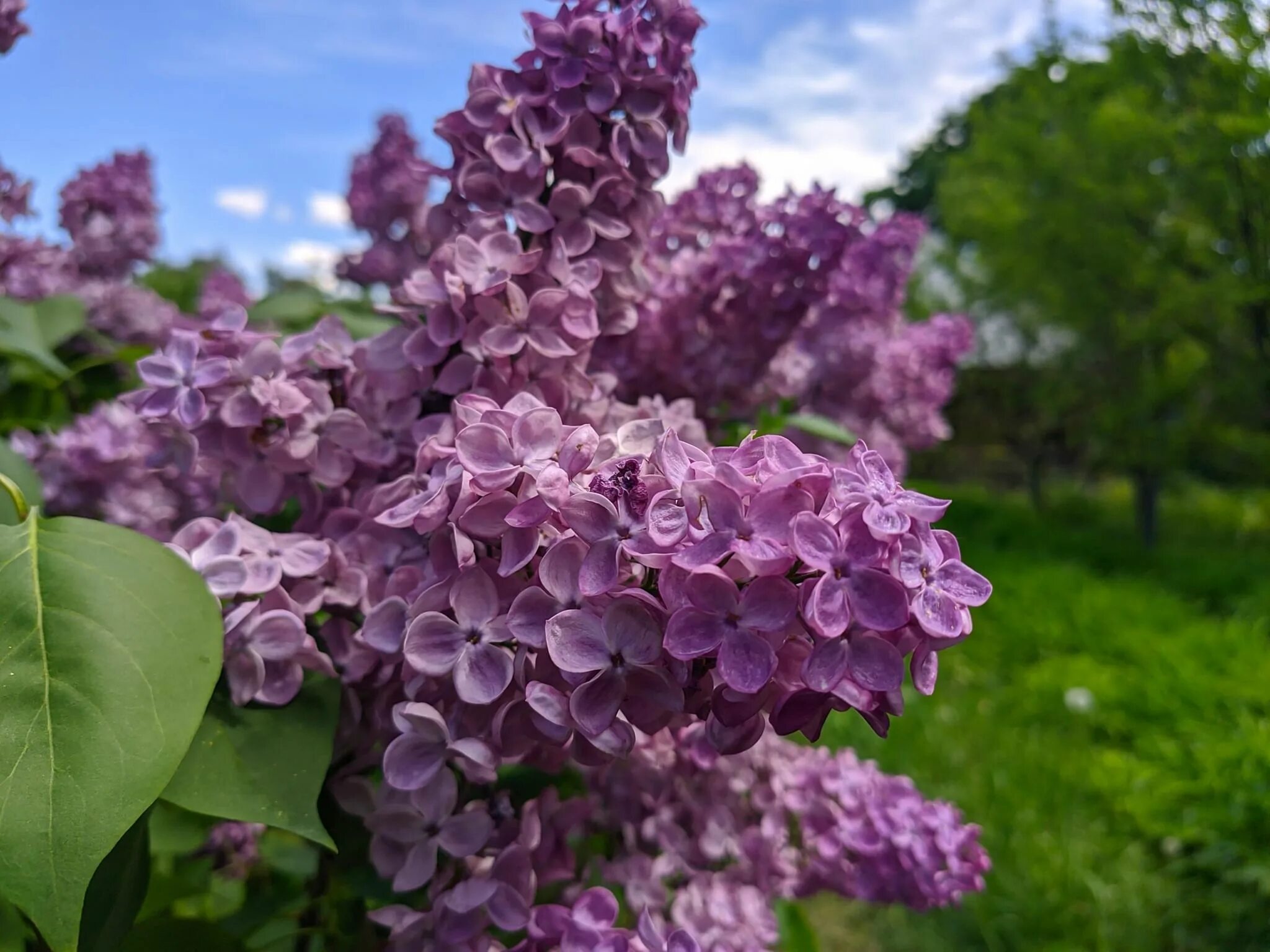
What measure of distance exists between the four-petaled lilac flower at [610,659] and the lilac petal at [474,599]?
5 cm

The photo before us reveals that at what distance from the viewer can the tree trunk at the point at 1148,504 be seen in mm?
6352

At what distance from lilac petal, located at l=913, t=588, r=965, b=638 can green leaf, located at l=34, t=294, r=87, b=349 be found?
824mm

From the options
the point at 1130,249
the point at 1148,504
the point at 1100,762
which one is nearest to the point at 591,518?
the point at 1100,762

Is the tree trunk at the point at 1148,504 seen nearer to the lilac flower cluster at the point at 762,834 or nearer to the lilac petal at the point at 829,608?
the lilac flower cluster at the point at 762,834

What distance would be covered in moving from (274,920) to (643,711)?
0.41m

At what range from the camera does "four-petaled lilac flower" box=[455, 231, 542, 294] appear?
18.9 inches

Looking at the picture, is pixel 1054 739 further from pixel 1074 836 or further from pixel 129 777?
pixel 129 777

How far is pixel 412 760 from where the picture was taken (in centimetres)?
41

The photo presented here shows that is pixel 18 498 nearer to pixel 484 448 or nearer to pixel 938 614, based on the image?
pixel 484 448

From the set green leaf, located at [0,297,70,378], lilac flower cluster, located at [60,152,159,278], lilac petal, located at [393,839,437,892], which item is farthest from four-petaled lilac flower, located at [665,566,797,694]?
lilac flower cluster, located at [60,152,159,278]

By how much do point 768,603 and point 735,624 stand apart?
1 centimetres

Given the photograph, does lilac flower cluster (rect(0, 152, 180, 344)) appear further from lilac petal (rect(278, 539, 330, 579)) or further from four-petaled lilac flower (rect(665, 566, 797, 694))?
four-petaled lilac flower (rect(665, 566, 797, 694))

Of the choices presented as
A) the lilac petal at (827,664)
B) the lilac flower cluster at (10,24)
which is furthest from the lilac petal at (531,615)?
the lilac flower cluster at (10,24)

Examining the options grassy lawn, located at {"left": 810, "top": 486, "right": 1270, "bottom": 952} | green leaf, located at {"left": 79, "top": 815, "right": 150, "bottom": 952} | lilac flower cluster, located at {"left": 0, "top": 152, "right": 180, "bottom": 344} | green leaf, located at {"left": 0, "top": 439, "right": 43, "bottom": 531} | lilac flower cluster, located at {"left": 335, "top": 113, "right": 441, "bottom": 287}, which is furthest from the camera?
grassy lawn, located at {"left": 810, "top": 486, "right": 1270, "bottom": 952}
